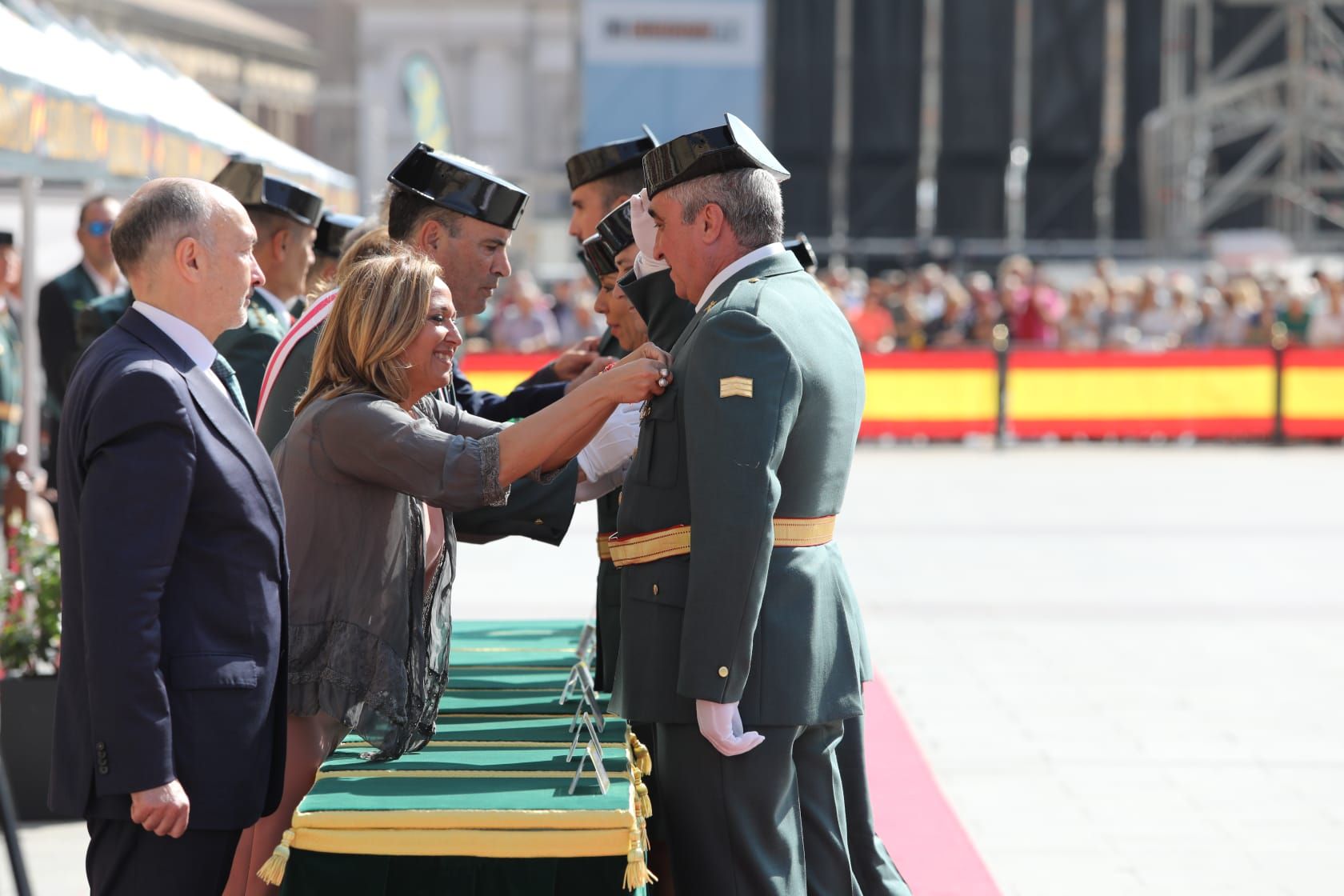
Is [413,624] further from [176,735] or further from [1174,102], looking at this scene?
[1174,102]

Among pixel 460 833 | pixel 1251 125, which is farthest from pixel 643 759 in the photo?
pixel 1251 125

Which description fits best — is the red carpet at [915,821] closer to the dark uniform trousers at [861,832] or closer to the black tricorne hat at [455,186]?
the dark uniform trousers at [861,832]

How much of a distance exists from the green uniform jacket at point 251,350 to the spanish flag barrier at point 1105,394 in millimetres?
11888

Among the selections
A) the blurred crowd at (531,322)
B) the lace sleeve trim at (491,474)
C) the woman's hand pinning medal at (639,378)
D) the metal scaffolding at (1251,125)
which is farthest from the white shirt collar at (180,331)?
the metal scaffolding at (1251,125)

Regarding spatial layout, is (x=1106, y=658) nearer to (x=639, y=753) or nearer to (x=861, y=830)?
(x=861, y=830)

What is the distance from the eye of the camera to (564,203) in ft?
90.1

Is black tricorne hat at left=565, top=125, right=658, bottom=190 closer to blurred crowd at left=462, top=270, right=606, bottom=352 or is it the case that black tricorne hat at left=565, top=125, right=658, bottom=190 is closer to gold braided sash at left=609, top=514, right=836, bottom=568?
gold braided sash at left=609, top=514, right=836, bottom=568

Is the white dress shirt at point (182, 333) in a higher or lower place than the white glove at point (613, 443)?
higher

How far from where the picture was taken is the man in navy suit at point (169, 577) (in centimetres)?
282

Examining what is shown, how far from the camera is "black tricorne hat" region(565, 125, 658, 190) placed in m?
A: 4.82

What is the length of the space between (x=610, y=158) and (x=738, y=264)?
153 centimetres

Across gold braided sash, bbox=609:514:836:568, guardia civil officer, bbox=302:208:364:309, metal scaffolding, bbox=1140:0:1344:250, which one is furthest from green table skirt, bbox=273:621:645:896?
metal scaffolding, bbox=1140:0:1344:250

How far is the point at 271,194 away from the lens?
16.9ft

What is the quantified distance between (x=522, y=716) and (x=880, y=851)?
0.89m
